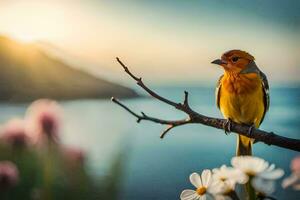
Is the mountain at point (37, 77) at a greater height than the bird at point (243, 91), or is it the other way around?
the bird at point (243, 91)

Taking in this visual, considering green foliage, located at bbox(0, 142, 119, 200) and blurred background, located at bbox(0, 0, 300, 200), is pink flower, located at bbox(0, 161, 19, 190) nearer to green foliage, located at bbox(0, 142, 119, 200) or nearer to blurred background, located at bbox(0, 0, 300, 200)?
green foliage, located at bbox(0, 142, 119, 200)

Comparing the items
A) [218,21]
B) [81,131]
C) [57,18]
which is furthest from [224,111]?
[57,18]

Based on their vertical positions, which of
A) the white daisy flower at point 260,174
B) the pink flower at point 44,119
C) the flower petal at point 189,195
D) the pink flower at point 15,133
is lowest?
the flower petal at point 189,195

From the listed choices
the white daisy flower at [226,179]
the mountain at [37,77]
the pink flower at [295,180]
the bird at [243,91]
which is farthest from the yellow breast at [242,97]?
the white daisy flower at [226,179]

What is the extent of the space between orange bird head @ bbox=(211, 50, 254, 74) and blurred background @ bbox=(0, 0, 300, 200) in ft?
0.18

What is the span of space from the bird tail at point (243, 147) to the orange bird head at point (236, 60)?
166 mm

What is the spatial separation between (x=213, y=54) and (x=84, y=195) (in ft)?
1.54

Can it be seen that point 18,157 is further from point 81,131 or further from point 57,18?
point 57,18

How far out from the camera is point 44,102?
4.29ft

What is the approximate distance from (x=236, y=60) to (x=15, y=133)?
554mm

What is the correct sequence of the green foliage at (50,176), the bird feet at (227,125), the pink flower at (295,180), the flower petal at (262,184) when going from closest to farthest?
the flower petal at (262,184) < the pink flower at (295,180) < the bird feet at (227,125) < the green foliage at (50,176)

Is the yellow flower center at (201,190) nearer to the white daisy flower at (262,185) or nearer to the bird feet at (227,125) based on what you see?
the white daisy flower at (262,185)

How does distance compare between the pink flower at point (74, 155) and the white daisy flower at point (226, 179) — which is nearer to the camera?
the white daisy flower at point (226, 179)

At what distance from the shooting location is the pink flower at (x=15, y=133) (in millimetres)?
1272
